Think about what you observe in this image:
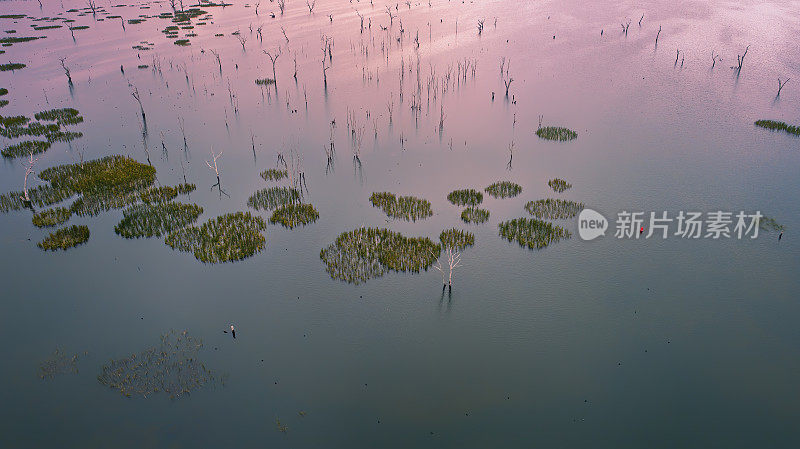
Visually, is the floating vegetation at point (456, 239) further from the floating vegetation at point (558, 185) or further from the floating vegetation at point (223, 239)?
the floating vegetation at point (223, 239)

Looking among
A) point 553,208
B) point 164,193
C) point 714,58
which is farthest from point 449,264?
point 714,58

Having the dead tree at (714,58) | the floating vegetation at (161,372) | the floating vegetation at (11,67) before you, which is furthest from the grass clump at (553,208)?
the floating vegetation at (11,67)

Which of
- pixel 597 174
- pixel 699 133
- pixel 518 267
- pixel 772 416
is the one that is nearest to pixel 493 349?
pixel 518 267

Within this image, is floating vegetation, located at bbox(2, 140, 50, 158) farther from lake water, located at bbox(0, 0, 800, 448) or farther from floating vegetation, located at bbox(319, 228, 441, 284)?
floating vegetation, located at bbox(319, 228, 441, 284)

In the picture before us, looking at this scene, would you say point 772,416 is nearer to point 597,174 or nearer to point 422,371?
point 422,371

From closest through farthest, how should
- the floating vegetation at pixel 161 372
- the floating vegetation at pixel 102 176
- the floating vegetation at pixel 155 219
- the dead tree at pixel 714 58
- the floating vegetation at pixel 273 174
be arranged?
the floating vegetation at pixel 161 372
the floating vegetation at pixel 155 219
the floating vegetation at pixel 102 176
the floating vegetation at pixel 273 174
the dead tree at pixel 714 58

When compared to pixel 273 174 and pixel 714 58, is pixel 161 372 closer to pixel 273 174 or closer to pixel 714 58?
pixel 273 174
